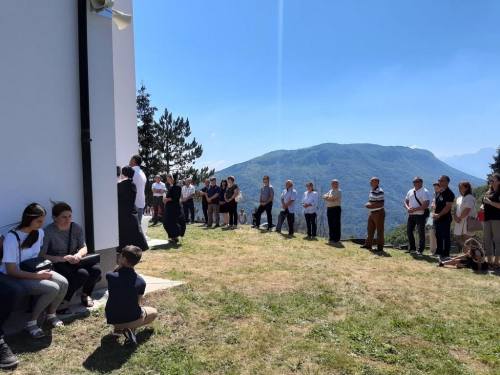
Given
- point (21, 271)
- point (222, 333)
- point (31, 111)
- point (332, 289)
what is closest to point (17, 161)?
point (31, 111)

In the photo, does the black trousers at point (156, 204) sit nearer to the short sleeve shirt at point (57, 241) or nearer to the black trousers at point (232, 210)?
the black trousers at point (232, 210)

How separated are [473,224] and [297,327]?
563cm

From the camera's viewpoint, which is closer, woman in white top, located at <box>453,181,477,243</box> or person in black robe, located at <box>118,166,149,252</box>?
person in black robe, located at <box>118,166,149,252</box>

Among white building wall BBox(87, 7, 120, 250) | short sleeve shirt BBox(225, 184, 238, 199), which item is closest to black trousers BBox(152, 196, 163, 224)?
short sleeve shirt BBox(225, 184, 238, 199)

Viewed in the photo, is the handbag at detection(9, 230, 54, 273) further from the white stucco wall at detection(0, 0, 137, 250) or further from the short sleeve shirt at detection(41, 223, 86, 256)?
the white stucco wall at detection(0, 0, 137, 250)

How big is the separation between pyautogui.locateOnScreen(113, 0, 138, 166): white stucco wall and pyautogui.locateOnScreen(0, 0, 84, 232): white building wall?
4.31m

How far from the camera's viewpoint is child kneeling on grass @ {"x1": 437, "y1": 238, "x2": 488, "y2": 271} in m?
6.93

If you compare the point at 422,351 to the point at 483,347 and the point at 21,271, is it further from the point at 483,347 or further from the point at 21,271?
the point at 21,271

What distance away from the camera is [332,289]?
17.9 ft

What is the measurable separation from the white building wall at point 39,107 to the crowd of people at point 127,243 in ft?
1.13

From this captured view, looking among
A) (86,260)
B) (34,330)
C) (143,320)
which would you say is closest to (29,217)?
(86,260)

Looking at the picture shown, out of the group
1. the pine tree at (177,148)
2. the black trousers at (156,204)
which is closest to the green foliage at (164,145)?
the pine tree at (177,148)

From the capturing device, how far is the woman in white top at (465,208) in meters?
7.66

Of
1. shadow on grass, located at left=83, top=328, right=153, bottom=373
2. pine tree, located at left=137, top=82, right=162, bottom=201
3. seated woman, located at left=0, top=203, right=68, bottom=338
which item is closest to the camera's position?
shadow on grass, located at left=83, top=328, right=153, bottom=373
